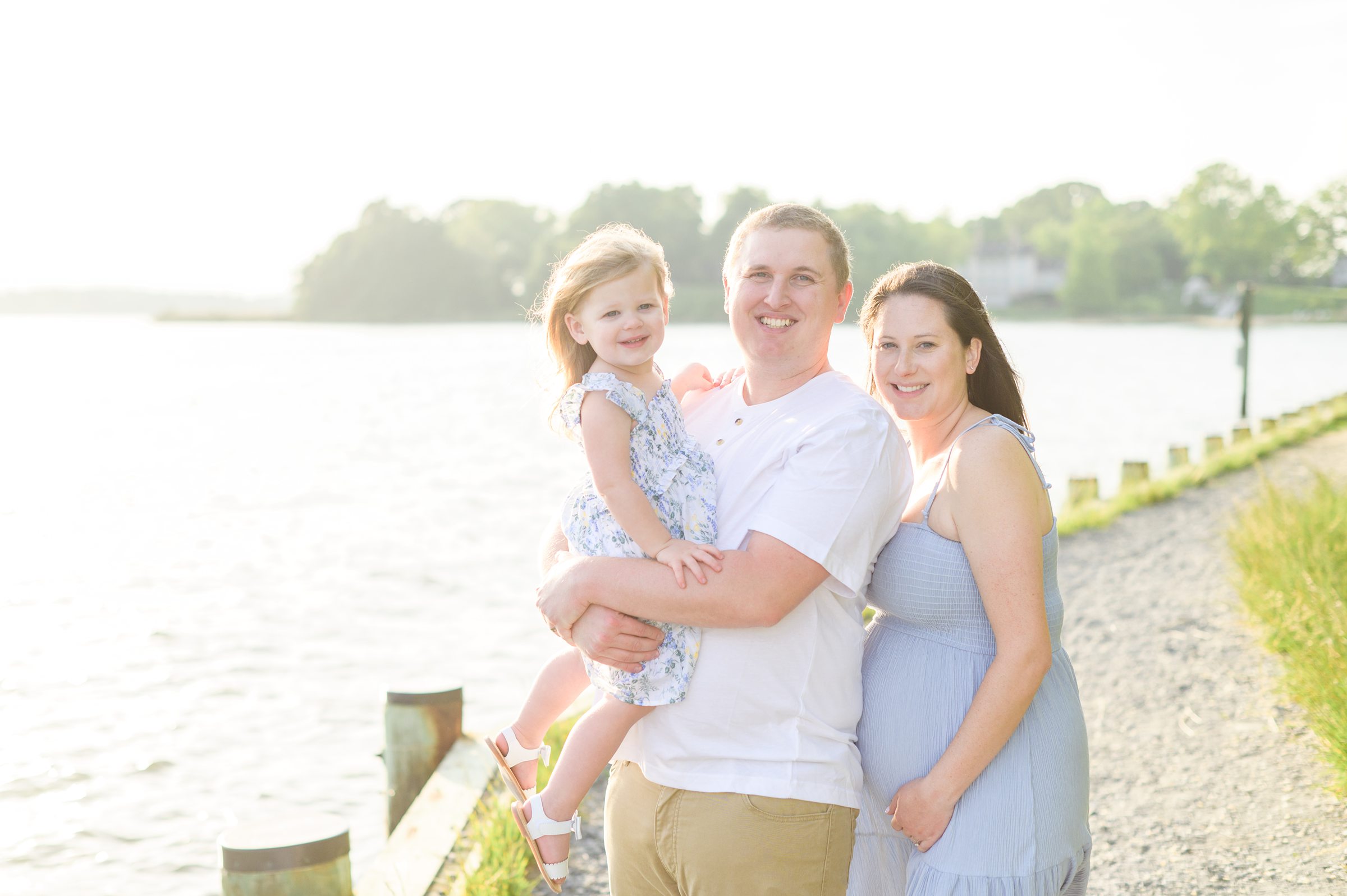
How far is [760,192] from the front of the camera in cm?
9988

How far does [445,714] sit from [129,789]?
4280 millimetres

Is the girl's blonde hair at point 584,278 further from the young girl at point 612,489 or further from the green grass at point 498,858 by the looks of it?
the green grass at point 498,858

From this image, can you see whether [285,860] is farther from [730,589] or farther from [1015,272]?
[1015,272]

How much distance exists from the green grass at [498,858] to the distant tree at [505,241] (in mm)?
91173

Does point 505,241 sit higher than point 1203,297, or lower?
higher

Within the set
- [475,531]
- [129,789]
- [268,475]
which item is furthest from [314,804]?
[268,475]

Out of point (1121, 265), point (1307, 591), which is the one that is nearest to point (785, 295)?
point (1307, 591)

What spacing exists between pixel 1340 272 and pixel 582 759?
3382 inches

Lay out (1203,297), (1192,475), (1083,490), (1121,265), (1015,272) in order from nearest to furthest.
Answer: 1. (1083,490)
2. (1192,475)
3. (1203,297)
4. (1121,265)
5. (1015,272)

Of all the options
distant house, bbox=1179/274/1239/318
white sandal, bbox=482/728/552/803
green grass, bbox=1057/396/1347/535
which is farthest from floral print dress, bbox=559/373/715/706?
distant house, bbox=1179/274/1239/318

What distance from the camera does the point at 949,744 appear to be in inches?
98.8

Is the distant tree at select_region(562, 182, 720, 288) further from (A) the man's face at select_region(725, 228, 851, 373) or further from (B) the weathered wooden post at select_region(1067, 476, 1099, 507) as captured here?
(A) the man's face at select_region(725, 228, 851, 373)

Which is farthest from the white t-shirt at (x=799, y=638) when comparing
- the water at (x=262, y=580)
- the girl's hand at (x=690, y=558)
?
the water at (x=262, y=580)

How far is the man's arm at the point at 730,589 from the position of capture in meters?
2.30
